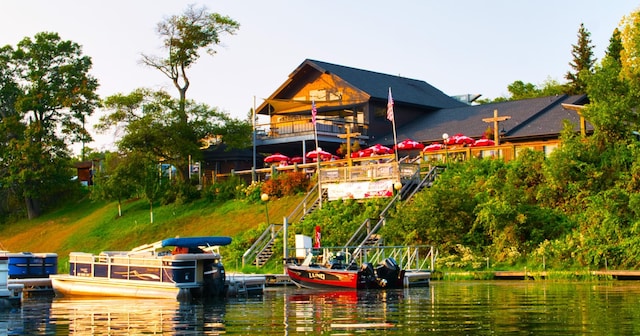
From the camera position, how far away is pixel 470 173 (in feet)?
158

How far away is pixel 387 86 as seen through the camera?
71.6 m

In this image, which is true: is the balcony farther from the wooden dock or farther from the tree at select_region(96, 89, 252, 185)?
the wooden dock

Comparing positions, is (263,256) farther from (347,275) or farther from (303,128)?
(303,128)

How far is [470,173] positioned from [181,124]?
76.8 ft

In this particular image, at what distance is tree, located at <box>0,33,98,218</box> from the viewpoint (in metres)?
72.2

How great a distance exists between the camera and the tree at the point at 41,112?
72.2m

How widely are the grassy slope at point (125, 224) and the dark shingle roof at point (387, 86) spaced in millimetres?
14463

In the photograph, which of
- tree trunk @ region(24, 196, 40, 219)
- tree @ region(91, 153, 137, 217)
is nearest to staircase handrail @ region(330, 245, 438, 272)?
tree @ region(91, 153, 137, 217)

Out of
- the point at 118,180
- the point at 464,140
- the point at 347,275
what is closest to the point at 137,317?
the point at 347,275

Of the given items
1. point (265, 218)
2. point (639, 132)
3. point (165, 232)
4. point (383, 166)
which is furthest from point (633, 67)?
point (165, 232)

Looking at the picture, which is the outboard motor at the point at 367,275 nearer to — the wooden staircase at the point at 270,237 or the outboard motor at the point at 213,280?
the outboard motor at the point at 213,280

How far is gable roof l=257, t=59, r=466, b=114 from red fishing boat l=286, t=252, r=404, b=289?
32.0 metres

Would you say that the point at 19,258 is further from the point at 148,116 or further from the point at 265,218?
the point at 148,116

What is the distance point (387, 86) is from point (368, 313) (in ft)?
159
